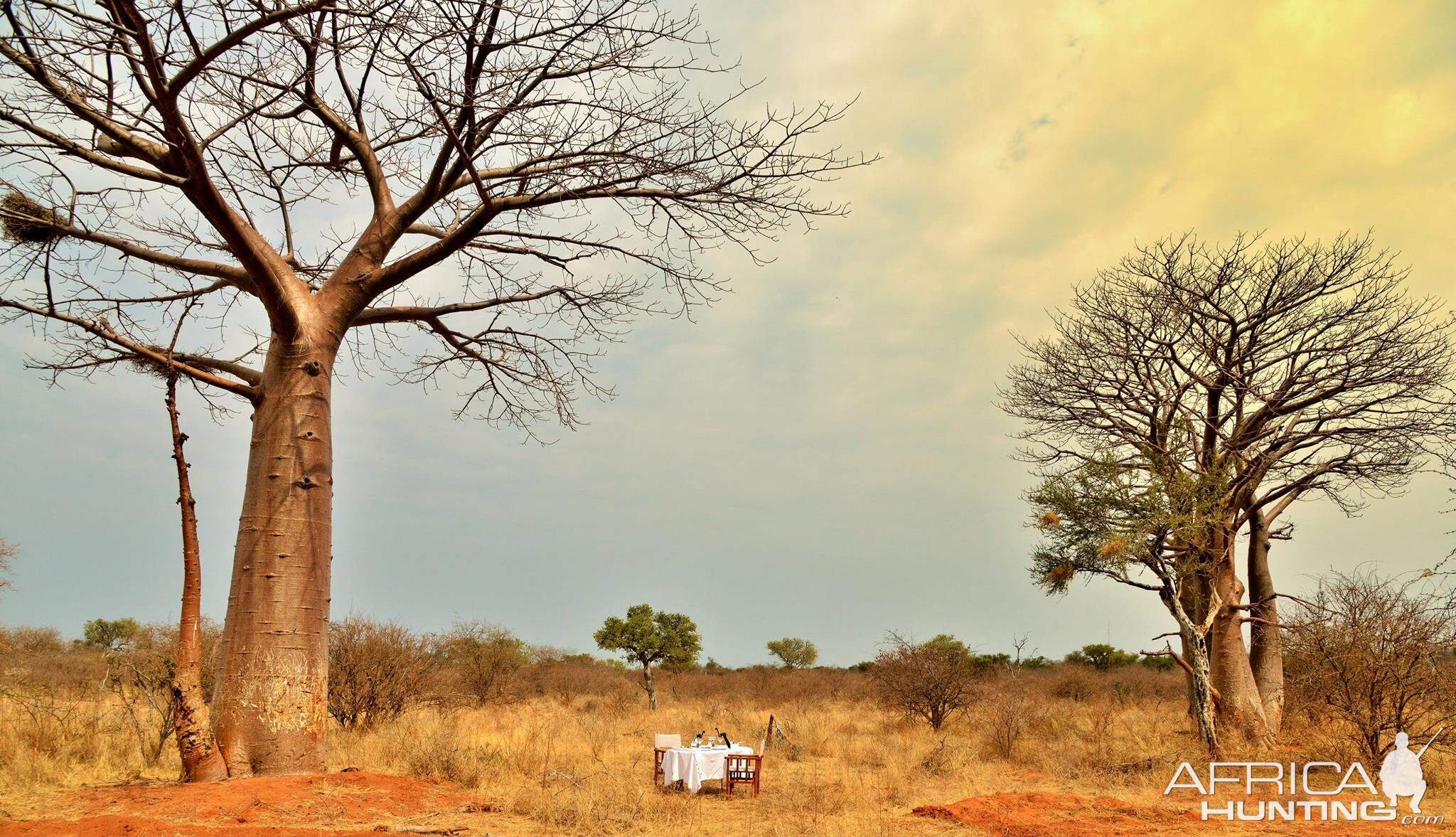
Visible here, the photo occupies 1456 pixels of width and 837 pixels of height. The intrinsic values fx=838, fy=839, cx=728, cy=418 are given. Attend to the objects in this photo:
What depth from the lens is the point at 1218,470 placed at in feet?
35.5

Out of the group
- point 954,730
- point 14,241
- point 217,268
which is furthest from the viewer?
point 954,730

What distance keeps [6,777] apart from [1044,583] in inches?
482

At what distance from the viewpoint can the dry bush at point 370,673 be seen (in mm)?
10734

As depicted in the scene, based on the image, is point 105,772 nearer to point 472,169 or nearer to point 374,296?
point 374,296

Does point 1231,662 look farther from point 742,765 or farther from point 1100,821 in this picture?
point 742,765

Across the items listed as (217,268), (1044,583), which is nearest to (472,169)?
(217,268)

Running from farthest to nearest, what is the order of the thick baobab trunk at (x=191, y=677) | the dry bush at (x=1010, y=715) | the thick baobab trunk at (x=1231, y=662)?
the dry bush at (x=1010, y=715) → the thick baobab trunk at (x=1231, y=662) → the thick baobab trunk at (x=191, y=677)

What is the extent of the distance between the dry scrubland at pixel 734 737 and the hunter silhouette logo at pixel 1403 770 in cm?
19

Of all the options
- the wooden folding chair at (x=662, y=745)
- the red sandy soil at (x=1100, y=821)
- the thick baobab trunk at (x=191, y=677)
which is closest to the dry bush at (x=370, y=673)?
the wooden folding chair at (x=662, y=745)

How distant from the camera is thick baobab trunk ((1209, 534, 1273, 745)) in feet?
34.3

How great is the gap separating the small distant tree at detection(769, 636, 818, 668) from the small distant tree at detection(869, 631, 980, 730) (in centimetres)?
1914

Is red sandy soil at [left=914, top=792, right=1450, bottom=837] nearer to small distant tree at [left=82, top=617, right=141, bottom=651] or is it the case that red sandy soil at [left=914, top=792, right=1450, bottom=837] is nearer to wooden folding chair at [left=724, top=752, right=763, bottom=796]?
wooden folding chair at [left=724, top=752, right=763, bottom=796]

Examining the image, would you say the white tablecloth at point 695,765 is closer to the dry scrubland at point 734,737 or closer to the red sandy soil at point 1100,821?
the dry scrubland at point 734,737

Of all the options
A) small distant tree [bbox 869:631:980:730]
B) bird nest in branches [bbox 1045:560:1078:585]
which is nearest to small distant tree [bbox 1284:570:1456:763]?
bird nest in branches [bbox 1045:560:1078:585]
